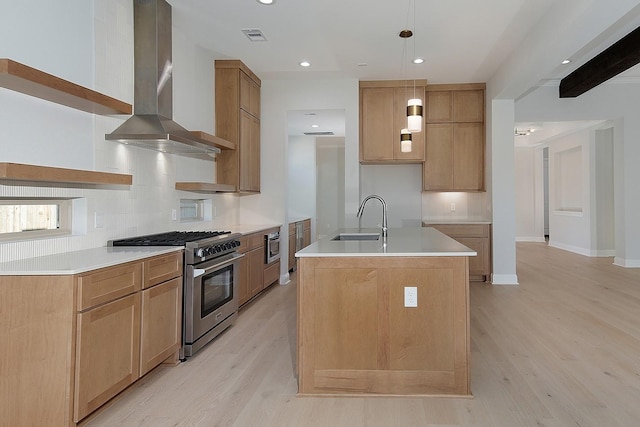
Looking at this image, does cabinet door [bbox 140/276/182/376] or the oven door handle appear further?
the oven door handle

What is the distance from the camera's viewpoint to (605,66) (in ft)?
17.1

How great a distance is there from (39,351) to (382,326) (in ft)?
5.86

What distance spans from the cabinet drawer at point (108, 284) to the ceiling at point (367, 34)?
2.45 metres

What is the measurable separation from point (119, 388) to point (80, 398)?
0.33m

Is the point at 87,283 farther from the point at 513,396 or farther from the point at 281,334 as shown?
the point at 513,396

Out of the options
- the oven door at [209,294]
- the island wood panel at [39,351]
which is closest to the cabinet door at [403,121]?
the oven door at [209,294]

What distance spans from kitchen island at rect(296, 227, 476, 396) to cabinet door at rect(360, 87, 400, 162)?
3699mm

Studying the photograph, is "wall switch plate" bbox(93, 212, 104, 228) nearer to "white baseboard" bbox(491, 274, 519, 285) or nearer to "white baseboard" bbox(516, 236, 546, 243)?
"white baseboard" bbox(491, 274, 519, 285)

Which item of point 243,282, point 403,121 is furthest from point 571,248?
point 243,282

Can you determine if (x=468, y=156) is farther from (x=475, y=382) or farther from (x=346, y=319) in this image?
(x=346, y=319)

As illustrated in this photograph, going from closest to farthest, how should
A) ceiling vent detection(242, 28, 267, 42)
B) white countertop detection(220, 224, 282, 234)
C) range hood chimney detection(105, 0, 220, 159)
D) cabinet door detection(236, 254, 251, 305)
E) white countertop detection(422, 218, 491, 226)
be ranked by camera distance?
range hood chimney detection(105, 0, 220, 159) → ceiling vent detection(242, 28, 267, 42) → cabinet door detection(236, 254, 251, 305) → white countertop detection(220, 224, 282, 234) → white countertop detection(422, 218, 491, 226)

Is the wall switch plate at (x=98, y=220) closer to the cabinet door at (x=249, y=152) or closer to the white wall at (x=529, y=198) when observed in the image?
the cabinet door at (x=249, y=152)

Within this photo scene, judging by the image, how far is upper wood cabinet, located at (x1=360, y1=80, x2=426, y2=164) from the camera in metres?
6.00

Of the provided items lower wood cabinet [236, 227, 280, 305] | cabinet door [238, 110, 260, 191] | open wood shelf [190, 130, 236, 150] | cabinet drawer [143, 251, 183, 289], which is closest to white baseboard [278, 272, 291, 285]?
lower wood cabinet [236, 227, 280, 305]
